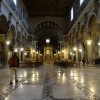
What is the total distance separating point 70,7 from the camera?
4506 centimetres

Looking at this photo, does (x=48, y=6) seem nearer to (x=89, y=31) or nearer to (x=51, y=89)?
(x=89, y=31)

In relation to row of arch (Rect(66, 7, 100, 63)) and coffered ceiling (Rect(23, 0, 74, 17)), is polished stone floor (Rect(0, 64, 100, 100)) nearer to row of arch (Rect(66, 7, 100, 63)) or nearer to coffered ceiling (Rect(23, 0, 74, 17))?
row of arch (Rect(66, 7, 100, 63))

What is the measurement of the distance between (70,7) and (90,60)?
55.1 ft

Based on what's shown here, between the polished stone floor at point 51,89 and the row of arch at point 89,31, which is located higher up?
the row of arch at point 89,31

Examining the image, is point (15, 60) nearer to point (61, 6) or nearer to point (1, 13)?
point (1, 13)

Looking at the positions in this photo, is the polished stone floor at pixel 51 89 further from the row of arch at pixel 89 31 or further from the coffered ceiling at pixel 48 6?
the coffered ceiling at pixel 48 6

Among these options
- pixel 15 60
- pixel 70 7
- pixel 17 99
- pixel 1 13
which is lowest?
pixel 17 99

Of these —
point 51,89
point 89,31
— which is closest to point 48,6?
point 89,31

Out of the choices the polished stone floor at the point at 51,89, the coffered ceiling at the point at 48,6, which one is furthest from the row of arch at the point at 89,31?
the polished stone floor at the point at 51,89

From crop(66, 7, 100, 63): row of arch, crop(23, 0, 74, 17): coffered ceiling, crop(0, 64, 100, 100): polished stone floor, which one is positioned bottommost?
crop(0, 64, 100, 100): polished stone floor

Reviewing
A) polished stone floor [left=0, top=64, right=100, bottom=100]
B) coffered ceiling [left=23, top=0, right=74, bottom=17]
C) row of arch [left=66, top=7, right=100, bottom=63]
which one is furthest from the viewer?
coffered ceiling [left=23, top=0, right=74, bottom=17]

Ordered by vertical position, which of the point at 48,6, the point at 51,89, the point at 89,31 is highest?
the point at 48,6

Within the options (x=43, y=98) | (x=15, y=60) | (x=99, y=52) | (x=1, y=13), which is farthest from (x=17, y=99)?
(x=99, y=52)

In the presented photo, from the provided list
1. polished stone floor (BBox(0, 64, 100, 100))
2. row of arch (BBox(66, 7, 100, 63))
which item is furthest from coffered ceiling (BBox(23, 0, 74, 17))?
polished stone floor (BBox(0, 64, 100, 100))
